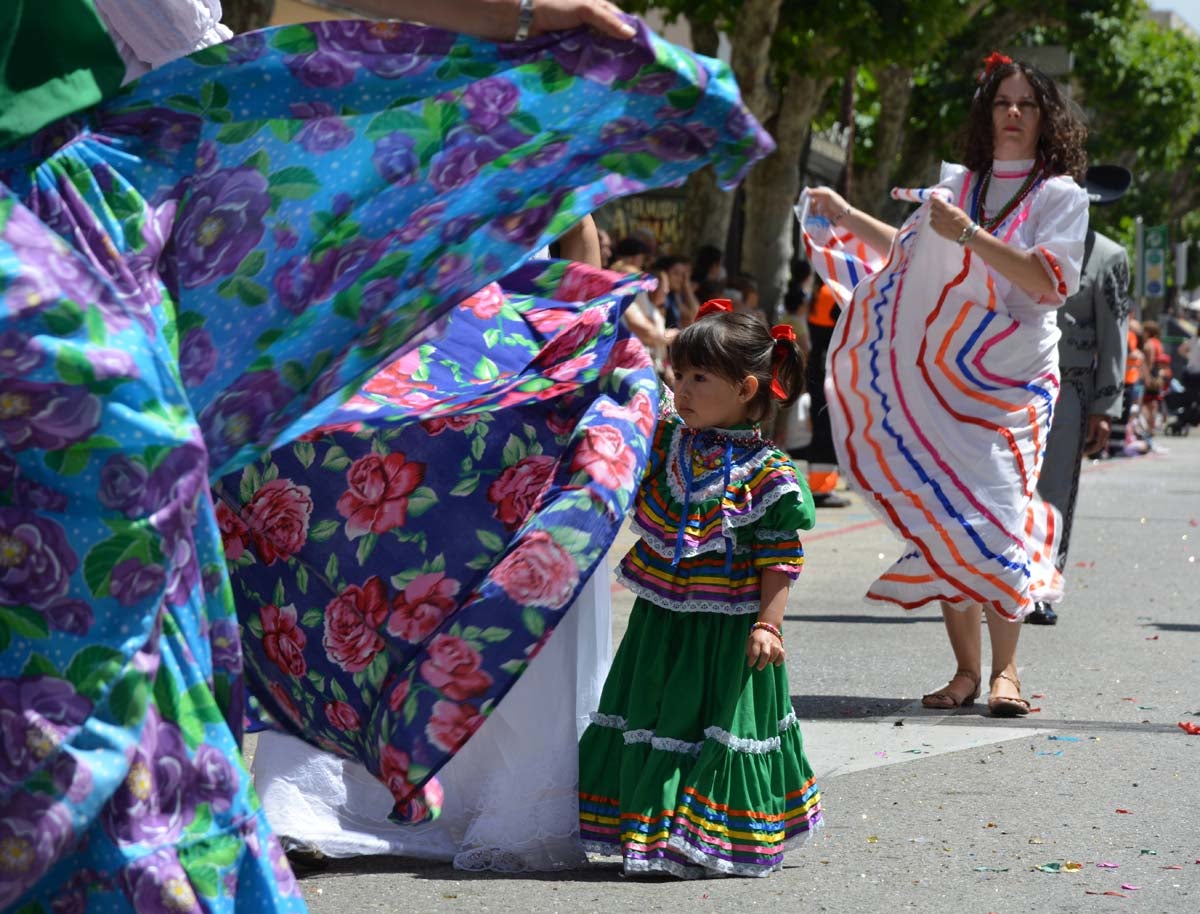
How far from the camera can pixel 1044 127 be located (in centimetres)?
604

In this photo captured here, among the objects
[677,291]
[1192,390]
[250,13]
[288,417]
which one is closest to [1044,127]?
[288,417]

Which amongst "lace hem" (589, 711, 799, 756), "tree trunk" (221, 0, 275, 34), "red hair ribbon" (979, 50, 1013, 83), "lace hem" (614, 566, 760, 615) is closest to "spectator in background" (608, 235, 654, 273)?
"tree trunk" (221, 0, 275, 34)

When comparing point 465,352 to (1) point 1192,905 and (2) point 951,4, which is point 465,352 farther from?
(2) point 951,4

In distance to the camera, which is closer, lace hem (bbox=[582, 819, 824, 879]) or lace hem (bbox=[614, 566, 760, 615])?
lace hem (bbox=[582, 819, 824, 879])

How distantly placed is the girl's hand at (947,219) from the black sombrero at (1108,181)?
7.28 ft

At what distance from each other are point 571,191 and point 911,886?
1814 millimetres

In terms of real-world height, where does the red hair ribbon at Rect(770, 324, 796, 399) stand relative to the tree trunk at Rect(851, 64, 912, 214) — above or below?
below

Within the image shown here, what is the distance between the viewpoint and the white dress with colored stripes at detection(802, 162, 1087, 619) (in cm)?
593

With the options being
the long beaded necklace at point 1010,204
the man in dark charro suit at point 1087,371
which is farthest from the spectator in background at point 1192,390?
the long beaded necklace at point 1010,204

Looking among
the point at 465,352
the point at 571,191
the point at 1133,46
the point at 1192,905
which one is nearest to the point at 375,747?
the point at 465,352

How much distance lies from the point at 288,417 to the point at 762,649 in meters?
1.46

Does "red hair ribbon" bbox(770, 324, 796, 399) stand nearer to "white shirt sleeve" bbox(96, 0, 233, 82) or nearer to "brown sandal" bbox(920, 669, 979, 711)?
"white shirt sleeve" bbox(96, 0, 233, 82)

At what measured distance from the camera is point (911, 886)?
4.04 metres

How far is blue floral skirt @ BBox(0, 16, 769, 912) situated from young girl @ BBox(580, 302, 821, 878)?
1.66 feet
